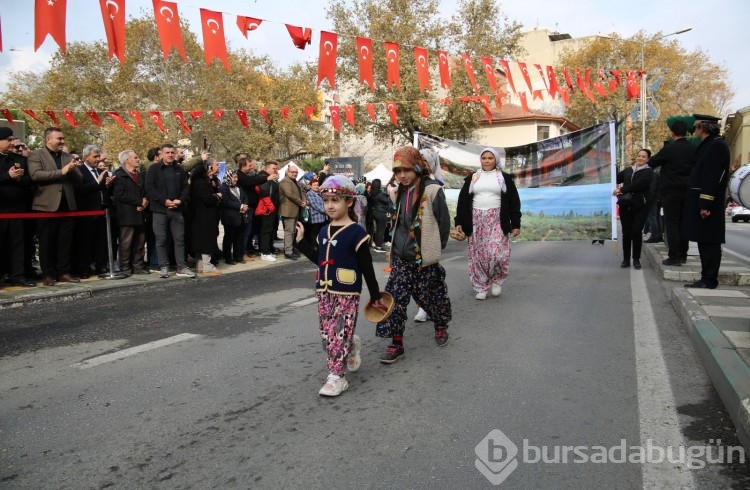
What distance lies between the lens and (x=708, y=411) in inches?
137

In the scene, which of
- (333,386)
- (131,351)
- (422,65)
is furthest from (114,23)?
(422,65)

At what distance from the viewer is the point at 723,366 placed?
3740 millimetres

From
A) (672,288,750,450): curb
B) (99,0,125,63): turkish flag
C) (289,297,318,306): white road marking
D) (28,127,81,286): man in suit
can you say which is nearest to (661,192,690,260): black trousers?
(672,288,750,450): curb

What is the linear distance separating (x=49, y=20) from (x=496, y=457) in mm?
8196

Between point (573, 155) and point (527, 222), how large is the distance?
146 centimetres

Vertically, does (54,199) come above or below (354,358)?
above

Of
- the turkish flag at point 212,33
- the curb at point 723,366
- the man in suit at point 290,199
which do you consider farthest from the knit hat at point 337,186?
the man in suit at point 290,199

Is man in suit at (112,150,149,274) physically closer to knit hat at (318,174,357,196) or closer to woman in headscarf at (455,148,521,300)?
woman in headscarf at (455,148,521,300)

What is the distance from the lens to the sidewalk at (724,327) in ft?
10.9

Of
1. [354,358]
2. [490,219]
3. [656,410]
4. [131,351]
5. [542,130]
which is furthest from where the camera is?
[542,130]

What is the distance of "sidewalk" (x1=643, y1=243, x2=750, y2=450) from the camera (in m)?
3.32

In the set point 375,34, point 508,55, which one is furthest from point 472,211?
point 508,55

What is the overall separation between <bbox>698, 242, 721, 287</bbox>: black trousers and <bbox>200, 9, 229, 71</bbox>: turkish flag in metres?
8.00

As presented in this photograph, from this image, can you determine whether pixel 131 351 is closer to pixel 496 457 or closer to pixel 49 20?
pixel 496 457
